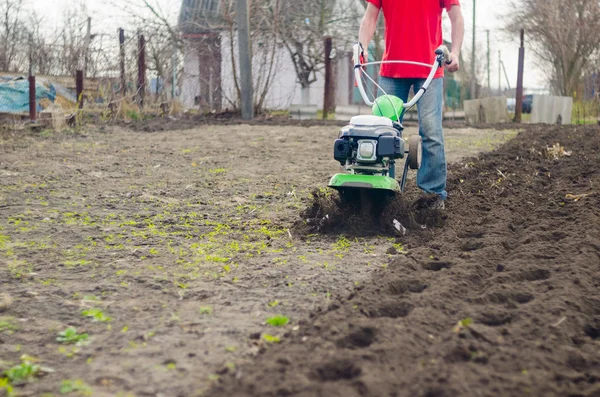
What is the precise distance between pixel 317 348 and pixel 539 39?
77.4 ft

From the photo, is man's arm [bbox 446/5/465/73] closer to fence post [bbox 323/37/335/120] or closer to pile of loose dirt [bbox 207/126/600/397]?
pile of loose dirt [bbox 207/126/600/397]

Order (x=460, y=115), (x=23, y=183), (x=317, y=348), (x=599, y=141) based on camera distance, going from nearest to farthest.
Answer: (x=317, y=348)
(x=23, y=183)
(x=599, y=141)
(x=460, y=115)

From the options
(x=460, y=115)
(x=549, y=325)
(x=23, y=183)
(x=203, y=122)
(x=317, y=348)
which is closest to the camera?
(x=317, y=348)

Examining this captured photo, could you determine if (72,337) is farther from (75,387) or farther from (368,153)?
(368,153)

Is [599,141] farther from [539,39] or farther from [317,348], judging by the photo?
[539,39]

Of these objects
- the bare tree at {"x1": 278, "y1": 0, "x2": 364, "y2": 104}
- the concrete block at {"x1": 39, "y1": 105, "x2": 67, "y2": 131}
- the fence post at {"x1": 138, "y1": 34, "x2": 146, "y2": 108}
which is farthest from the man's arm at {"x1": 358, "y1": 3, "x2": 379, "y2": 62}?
the bare tree at {"x1": 278, "y1": 0, "x2": 364, "y2": 104}

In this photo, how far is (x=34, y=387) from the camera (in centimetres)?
241

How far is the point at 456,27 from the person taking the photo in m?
5.29

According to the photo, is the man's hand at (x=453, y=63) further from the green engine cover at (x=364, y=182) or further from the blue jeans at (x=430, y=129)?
the green engine cover at (x=364, y=182)

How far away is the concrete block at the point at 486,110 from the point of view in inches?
683

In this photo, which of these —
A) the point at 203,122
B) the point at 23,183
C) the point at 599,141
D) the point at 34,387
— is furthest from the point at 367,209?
the point at 203,122

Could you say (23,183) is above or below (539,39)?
below

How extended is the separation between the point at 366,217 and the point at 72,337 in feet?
7.48

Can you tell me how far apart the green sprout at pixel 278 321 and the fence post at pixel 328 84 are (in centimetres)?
1306
